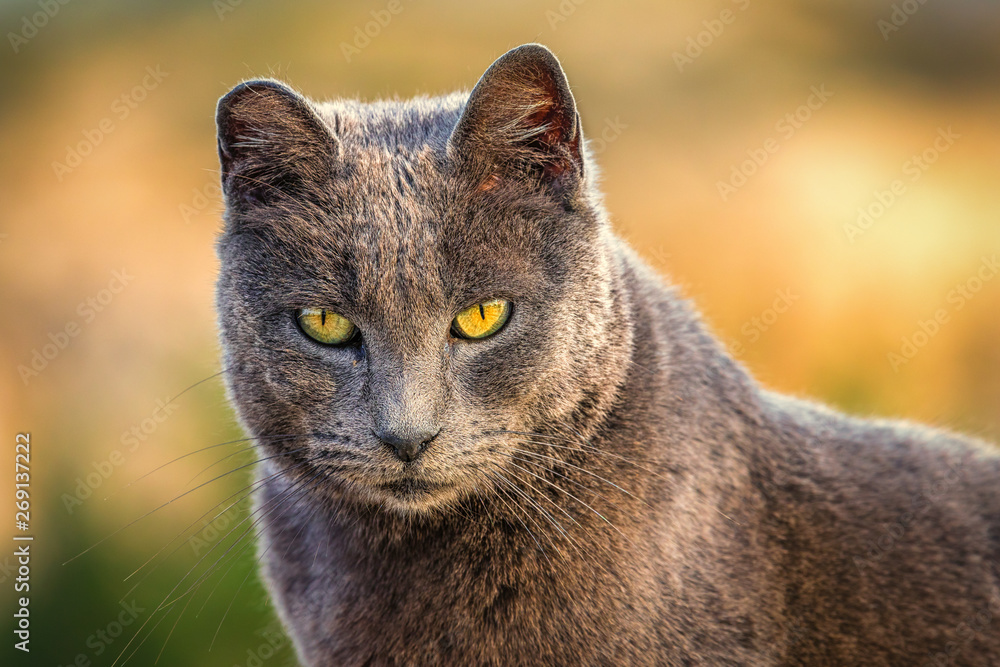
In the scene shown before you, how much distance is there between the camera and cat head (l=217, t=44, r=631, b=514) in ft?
5.83

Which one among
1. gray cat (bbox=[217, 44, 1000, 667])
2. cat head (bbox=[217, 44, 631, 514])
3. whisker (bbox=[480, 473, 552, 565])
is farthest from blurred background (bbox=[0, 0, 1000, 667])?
whisker (bbox=[480, 473, 552, 565])

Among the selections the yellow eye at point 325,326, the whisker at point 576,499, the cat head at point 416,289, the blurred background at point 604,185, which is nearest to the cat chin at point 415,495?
the cat head at point 416,289

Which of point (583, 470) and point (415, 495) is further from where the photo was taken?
point (583, 470)

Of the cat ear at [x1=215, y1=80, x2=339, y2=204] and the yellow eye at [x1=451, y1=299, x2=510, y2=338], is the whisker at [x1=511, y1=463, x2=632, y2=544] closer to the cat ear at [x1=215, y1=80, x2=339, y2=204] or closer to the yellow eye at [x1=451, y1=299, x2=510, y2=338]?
the yellow eye at [x1=451, y1=299, x2=510, y2=338]

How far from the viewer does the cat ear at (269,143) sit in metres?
1.89

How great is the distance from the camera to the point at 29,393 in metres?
4.58

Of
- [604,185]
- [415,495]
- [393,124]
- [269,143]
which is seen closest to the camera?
[415,495]

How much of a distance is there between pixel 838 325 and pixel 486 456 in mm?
4230

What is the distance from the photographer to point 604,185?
4.68 meters

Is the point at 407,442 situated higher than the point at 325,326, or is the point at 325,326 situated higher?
the point at 325,326

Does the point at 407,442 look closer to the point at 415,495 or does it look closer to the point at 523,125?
the point at 415,495

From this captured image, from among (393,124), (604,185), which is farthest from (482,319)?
(604,185)

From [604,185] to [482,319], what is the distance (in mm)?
2968

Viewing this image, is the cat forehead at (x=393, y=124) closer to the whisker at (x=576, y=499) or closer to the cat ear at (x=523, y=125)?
the cat ear at (x=523, y=125)
